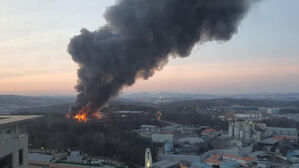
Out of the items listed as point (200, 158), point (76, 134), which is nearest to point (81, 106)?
point (76, 134)

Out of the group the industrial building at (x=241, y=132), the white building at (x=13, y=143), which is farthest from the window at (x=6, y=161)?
the industrial building at (x=241, y=132)

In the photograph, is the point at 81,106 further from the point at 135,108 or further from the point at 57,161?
the point at 135,108

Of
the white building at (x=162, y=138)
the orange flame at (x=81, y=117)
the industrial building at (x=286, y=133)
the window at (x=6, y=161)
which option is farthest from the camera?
the industrial building at (x=286, y=133)

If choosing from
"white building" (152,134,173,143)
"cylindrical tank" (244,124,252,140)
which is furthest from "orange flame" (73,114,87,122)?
"cylindrical tank" (244,124,252,140)

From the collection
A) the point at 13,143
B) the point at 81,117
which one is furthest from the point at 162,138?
the point at 13,143

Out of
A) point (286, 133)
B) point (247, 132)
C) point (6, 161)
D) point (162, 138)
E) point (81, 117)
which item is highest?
point (6, 161)

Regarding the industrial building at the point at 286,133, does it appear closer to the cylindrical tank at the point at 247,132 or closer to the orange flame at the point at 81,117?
the cylindrical tank at the point at 247,132

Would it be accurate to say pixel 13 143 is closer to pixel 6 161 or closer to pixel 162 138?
pixel 6 161

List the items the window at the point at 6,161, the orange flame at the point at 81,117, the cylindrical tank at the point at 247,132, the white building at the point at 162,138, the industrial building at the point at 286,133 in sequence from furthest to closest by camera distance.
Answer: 1. the industrial building at the point at 286,133
2. the cylindrical tank at the point at 247,132
3. the white building at the point at 162,138
4. the orange flame at the point at 81,117
5. the window at the point at 6,161
